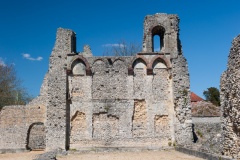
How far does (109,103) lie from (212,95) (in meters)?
30.4

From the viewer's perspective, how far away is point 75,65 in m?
18.3

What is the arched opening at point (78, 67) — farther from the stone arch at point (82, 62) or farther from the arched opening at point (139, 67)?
the arched opening at point (139, 67)

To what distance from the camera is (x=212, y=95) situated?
Answer: 1781 inches

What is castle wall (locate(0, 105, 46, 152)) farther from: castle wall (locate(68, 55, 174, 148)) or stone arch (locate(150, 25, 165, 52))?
stone arch (locate(150, 25, 165, 52))

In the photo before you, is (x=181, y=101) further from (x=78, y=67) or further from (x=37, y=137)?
(x=37, y=137)

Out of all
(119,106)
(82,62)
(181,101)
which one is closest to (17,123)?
(82,62)

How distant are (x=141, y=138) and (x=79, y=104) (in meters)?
3.77

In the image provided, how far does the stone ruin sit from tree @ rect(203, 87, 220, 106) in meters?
27.7

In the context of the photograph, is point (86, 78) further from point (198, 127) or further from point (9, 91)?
point (9, 91)

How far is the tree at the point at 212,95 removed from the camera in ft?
146

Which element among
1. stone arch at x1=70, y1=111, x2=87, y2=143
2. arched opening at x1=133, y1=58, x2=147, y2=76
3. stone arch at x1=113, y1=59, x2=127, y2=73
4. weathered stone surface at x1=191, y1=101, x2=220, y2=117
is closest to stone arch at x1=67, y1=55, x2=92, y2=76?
stone arch at x1=113, y1=59, x2=127, y2=73

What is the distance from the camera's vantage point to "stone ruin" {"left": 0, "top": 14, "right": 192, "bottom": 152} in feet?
57.2

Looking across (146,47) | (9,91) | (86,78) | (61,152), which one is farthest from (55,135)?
(9,91)

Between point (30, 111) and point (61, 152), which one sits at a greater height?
point (30, 111)
